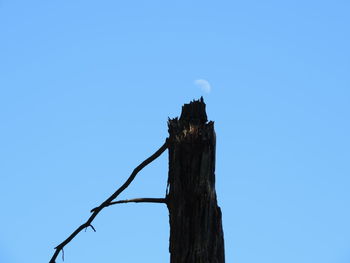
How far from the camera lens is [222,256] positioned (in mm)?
5613

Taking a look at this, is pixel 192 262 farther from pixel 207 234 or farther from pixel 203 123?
pixel 203 123

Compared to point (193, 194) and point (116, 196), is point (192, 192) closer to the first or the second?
point (193, 194)

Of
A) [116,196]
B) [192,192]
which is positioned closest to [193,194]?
[192,192]

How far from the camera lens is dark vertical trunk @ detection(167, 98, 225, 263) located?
554 centimetres

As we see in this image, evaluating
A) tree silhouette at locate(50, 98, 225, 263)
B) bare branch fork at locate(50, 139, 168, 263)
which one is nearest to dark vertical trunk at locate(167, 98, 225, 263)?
tree silhouette at locate(50, 98, 225, 263)

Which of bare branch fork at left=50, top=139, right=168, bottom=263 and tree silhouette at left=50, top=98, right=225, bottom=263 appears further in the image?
bare branch fork at left=50, top=139, right=168, bottom=263

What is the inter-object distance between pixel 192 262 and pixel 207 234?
329 millimetres

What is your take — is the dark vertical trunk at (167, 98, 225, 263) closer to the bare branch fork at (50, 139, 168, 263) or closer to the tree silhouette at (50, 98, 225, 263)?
the tree silhouette at (50, 98, 225, 263)

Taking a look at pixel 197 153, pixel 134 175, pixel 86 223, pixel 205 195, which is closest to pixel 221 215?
pixel 205 195

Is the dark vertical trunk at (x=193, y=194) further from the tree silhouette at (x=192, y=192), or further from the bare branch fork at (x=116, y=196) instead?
the bare branch fork at (x=116, y=196)

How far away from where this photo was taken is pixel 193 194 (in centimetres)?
570

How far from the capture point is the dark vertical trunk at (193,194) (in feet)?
18.2

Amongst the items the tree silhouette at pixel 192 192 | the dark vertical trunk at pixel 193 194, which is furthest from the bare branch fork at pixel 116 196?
the dark vertical trunk at pixel 193 194

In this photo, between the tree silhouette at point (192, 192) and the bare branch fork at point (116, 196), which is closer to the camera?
the tree silhouette at point (192, 192)
